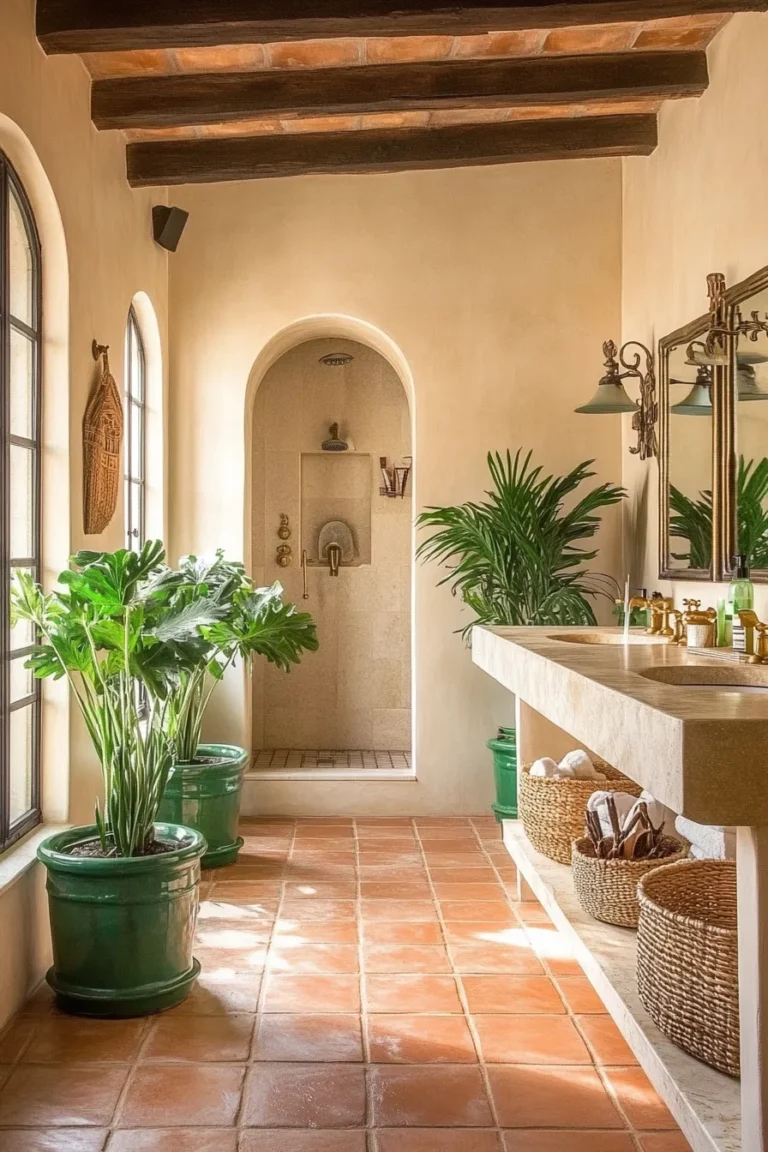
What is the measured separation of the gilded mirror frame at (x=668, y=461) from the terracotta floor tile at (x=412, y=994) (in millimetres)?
1789

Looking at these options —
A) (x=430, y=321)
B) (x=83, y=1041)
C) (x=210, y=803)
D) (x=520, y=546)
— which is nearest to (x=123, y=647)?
(x=83, y=1041)

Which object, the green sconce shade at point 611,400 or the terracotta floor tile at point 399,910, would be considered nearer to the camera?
the terracotta floor tile at point 399,910

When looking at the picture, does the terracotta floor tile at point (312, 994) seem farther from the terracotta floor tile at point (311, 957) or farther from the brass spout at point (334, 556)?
the brass spout at point (334, 556)

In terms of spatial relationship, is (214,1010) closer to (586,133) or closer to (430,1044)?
(430,1044)

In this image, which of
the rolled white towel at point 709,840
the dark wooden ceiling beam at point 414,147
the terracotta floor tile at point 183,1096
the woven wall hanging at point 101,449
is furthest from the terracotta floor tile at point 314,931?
the dark wooden ceiling beam at point 414,147

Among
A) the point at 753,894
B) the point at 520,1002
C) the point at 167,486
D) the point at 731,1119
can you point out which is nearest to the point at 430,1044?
the point at 520,1002

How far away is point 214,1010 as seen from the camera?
3279 mm

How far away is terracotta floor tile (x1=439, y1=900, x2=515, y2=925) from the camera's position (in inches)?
163

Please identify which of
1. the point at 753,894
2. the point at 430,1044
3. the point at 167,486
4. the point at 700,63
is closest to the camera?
the point at 753,894

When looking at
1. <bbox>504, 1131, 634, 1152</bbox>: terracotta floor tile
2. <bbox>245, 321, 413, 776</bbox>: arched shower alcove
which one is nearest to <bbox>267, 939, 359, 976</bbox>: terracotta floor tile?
<bbox>504, 1131, 634, 1152</bbox>: terracotta floor tile

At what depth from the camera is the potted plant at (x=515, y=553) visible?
5.20 m

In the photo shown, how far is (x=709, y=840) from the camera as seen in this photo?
3.40 meters

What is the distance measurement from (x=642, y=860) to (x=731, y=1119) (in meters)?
1.20

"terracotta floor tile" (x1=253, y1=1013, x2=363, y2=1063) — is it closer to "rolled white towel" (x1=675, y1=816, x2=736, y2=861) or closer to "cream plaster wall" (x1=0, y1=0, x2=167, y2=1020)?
"cream plaster wall" (x1=0, y1=0, x2=167, y2=1020)
